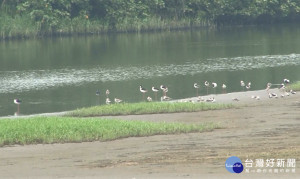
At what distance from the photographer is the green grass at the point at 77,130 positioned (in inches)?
1080

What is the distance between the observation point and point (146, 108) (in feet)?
120

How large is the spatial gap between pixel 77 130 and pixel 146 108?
29.1 feet

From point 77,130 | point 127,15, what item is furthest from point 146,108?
point 127,15

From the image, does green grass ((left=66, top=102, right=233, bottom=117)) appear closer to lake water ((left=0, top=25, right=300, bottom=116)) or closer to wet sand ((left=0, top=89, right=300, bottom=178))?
wet sand ((left=0, top=89, right=300, bottom=178))

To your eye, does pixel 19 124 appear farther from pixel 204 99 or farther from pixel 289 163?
pixel 204 99

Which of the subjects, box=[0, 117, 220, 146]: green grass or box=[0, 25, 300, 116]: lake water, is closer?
box=[0, 117, 220, 146]: green grass

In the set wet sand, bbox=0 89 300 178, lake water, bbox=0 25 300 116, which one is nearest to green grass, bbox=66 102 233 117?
wet sand, bbox=0 89 300 178

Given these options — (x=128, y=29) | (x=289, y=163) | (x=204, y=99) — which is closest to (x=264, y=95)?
(x=204, y=99)

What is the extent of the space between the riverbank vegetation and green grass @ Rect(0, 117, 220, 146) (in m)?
70.0

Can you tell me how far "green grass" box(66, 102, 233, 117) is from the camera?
3629 cm

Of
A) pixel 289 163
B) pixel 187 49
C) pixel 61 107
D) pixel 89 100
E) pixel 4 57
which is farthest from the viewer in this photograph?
pixel 187 49

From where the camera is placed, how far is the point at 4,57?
255 feet

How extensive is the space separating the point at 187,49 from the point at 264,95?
40406 millimetres

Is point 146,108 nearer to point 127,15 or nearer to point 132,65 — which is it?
point 132,65
